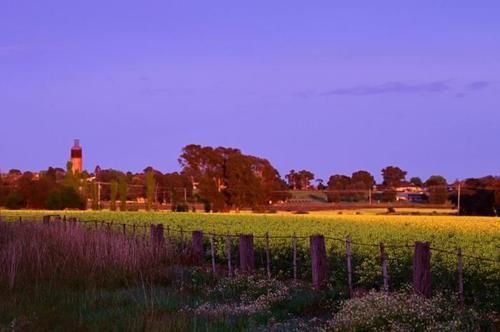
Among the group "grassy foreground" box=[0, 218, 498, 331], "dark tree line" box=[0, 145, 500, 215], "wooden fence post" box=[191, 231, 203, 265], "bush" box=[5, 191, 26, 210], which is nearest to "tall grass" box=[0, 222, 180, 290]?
"grassy foreground" box=[0, 218, 498, 331]

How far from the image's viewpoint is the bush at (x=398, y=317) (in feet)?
32.6

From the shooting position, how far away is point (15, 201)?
88.7 metres

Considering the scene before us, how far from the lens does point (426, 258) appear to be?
12.5m

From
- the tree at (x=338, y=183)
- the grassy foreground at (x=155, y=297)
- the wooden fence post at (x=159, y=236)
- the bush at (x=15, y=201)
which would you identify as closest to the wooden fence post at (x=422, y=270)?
the grassy foreground at (x=155, y=297)

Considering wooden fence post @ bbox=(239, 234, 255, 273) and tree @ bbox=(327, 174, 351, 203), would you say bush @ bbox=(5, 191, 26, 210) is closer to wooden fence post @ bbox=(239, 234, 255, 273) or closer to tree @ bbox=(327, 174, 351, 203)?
tree @ bbox=(327, 174, 351, 203)

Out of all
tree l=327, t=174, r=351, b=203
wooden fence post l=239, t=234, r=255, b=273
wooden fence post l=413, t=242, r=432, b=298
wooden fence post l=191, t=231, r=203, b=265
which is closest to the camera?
wooden fence post l=413, t=242, r=432, b=298

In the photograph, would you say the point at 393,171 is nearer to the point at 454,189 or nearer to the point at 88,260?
the point at 454,189

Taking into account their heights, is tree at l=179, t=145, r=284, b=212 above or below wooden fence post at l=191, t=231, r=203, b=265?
above

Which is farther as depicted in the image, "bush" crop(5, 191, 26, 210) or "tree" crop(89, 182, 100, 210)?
"bush" crop(5, 191, 26, 210)

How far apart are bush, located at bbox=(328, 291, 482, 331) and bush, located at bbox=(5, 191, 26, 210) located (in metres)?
81.2

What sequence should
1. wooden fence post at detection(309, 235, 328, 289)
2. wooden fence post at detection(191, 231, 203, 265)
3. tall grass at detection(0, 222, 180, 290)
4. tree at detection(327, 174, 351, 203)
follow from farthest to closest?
tree at detection(327, 174, 351, 203) → wooden fence post at detection(191, 231, 203, 265) → tall grass at detection(0, 222, 180, 290) → wooden fence post at detection(309, 235, 328, 289)

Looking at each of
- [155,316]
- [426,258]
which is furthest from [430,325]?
[155,316]

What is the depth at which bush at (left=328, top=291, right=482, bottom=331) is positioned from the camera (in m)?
9.94

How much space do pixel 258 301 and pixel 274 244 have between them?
10740 mm
